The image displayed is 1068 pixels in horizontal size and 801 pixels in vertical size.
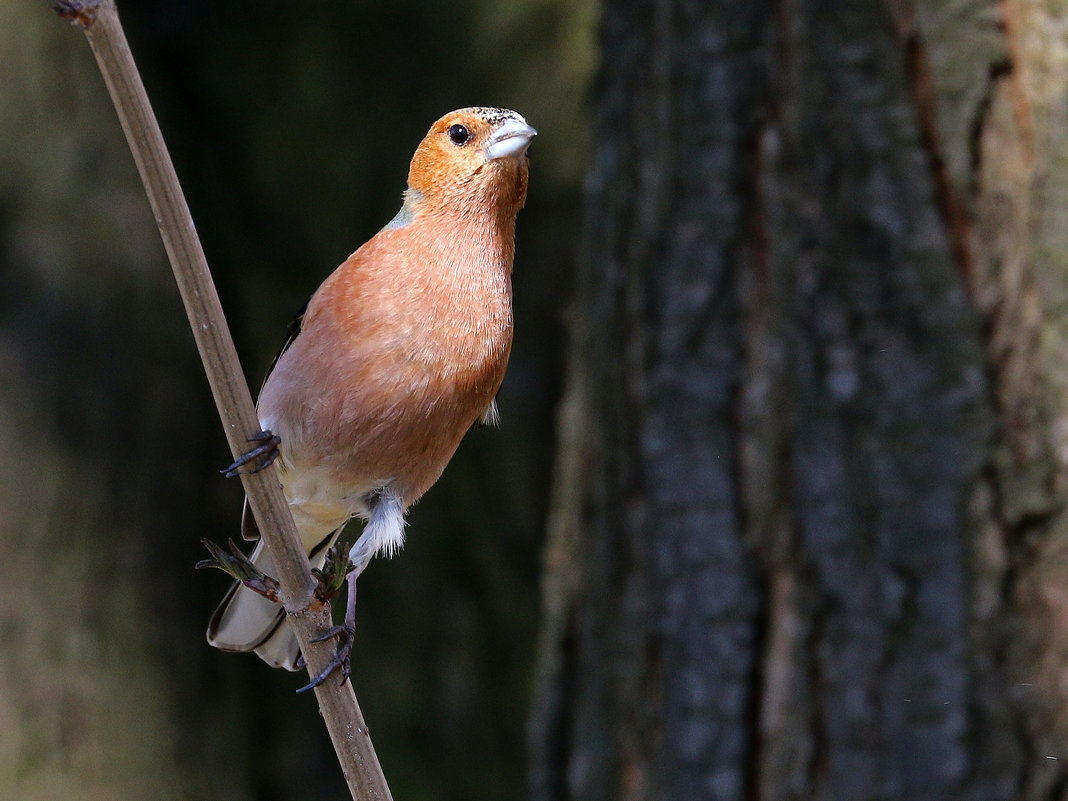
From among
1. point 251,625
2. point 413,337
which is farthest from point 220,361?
point 251,625

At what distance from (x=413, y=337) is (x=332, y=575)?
0.44 meters

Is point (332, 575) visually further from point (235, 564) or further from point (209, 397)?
point (209, 397)

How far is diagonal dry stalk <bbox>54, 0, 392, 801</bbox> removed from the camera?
131cm

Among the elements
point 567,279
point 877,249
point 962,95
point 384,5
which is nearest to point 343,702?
point 877,249

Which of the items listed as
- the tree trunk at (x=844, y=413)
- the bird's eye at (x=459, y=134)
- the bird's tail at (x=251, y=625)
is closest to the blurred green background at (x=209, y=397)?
the tree trunk at (x=844, y=413)

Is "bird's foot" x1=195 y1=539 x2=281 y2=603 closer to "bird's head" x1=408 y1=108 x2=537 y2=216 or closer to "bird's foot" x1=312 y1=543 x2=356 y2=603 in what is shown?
"bird's foot" x1=312 y1=543 x2=356 y2=603

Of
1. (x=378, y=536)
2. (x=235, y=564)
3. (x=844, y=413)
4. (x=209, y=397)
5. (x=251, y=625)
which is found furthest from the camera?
(x=209, y=397)

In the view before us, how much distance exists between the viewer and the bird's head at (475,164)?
1.99m

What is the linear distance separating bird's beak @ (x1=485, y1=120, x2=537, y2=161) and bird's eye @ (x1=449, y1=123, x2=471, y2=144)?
0.05 meters

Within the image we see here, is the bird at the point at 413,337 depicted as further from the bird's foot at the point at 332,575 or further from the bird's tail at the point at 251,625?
the bird's tail at the point at 251,625

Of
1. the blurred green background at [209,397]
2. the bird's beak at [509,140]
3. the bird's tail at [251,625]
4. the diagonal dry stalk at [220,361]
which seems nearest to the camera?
the diagonal dry stalk at [220,361]

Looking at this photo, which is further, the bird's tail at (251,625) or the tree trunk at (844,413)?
the tree trunk at (844,413)

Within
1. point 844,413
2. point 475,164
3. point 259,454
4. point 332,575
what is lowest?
point 844,413

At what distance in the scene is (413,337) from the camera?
1.96 m
